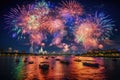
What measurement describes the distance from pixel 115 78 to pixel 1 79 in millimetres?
32549

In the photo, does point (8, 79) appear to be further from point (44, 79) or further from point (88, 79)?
point (88, 79)

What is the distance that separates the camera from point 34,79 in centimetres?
5894

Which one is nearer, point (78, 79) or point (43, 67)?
point (78, 79)

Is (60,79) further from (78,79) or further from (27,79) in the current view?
(27,79)

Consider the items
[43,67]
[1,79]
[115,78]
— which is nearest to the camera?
[1,79]

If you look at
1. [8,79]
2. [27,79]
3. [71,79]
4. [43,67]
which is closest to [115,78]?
[71,79]

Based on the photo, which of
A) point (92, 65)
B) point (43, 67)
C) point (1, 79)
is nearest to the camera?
point (1, 79)

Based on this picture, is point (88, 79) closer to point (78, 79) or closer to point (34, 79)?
point (78, 79)

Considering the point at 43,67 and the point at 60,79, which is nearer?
the point at 60,79

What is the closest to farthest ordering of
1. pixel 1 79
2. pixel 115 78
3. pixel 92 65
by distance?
pixel 1 79, pixel 115 78, pixel 92 65

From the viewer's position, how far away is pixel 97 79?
59.5 m

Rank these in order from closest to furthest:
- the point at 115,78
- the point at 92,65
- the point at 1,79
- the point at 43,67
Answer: the point at 1,79
the point at 115,78
the point at 43,67
the point at 92,65

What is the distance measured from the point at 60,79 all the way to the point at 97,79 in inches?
410

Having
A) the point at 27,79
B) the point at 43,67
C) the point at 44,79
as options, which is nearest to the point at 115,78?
the point at 44,79
